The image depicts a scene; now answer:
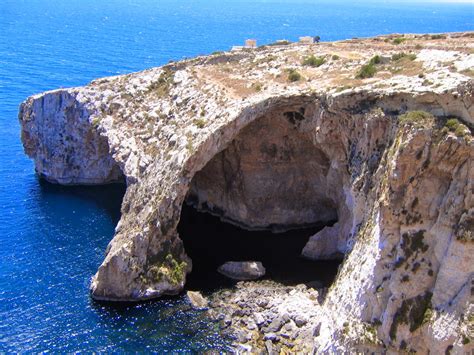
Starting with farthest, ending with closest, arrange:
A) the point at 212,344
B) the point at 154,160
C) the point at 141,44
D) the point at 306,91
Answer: the point at 141,44 < the point at 154,160 < the point at 306,91 < the point at 212,344

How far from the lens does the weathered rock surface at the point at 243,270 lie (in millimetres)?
48844

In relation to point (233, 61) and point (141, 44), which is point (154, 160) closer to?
point (233, 61)

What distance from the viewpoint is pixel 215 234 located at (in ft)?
187

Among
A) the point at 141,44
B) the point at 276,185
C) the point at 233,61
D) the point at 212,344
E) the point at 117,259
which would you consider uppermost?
the point at 141,44

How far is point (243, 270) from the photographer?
49062 mm

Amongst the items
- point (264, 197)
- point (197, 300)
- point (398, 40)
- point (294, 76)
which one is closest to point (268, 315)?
point (197, 300)

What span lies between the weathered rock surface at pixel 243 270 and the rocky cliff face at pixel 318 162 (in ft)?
12.0

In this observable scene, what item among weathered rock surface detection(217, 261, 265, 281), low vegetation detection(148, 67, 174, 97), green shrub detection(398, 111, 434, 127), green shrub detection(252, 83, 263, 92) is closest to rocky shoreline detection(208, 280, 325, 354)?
weathered rock surface detection(217, 261, 265, 281)

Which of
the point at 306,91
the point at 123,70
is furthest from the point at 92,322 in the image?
the point at 123,70

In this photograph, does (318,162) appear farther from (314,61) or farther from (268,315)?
(268,315)

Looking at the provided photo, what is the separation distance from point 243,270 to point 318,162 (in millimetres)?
14742

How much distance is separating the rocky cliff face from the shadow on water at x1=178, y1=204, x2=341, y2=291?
1410 mm

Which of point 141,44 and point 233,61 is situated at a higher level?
point 141,44

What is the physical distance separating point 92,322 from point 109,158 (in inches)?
A: 1164
